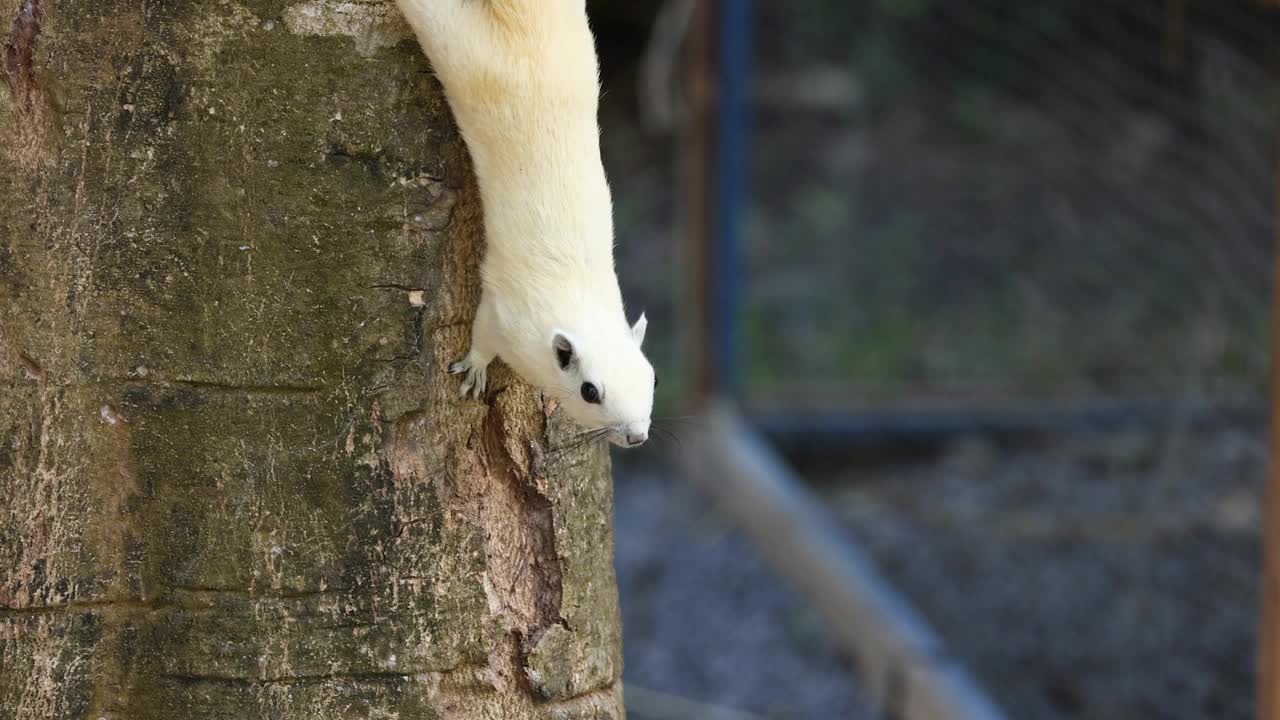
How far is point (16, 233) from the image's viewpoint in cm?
148

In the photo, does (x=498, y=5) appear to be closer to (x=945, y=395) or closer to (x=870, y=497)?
(x=870, y=497)

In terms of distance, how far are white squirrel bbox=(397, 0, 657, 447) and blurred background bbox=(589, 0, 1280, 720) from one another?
221 centimetres

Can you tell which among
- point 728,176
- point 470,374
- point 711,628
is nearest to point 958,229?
point 728,176

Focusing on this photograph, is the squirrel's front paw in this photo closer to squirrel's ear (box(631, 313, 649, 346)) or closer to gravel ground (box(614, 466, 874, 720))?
squirrel's ear (box(631, 313, 649, 346))

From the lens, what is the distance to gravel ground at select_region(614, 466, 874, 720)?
12.0 feet

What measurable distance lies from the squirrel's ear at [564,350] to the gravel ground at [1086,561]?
2.37m

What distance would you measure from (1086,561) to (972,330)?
1.34 metres

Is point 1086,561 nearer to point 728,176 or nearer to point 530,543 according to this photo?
point 728,176

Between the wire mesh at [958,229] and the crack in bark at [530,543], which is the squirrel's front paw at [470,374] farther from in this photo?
the wire mesh at [958,229]

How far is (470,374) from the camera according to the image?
154 centimetres

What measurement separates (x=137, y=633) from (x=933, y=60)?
419cm

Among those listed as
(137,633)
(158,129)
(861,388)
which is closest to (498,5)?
(158,129)

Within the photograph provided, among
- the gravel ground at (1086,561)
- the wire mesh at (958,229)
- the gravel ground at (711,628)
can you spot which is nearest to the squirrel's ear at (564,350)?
the gravel ground at (711,628)

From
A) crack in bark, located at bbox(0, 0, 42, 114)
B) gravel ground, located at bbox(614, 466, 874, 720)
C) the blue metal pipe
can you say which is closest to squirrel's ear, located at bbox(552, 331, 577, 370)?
crack in bark, located at bbox(0, 0, 42, 114)
